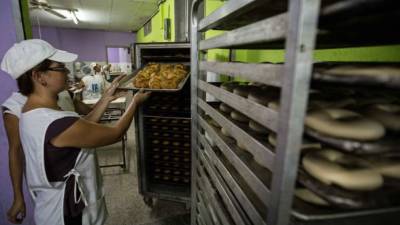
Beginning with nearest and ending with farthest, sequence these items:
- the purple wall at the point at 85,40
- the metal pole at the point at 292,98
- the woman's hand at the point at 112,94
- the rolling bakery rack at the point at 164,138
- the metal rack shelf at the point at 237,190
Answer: the metal pole at the point at 292,98 < the metal rack shelf at the point at 237,190 < the woman's hand at the point at 112,94 < the rolling bakery rack at the point at 164,138 < the purple wall at the point at 85,40

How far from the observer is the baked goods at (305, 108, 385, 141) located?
43 cm

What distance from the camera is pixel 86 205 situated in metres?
1.29

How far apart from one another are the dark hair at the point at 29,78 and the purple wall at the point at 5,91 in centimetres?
65

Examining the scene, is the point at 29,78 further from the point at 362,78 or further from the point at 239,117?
the point at 362,78

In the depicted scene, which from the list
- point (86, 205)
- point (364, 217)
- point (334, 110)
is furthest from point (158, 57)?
point (364, 217)

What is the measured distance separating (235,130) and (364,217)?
1.28 feet

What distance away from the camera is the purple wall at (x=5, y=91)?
1498 millimetres

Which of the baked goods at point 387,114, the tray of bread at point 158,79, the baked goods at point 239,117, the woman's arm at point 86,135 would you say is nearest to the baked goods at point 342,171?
the baked goods at point 387,114

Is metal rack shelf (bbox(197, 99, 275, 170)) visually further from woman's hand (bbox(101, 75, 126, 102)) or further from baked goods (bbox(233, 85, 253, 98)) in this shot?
woman's hand (bbox(101, 75, 126, 102))

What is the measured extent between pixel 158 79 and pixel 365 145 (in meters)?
1.53

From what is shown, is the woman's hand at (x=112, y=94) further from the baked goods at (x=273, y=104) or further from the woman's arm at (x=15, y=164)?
the baked goods at (x=273, y=104)

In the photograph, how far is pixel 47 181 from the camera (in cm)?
116

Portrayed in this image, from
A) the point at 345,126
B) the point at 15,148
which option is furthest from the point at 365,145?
the point at 15,148

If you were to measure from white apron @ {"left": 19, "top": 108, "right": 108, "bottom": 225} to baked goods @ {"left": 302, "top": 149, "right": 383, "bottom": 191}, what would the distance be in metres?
1.19
